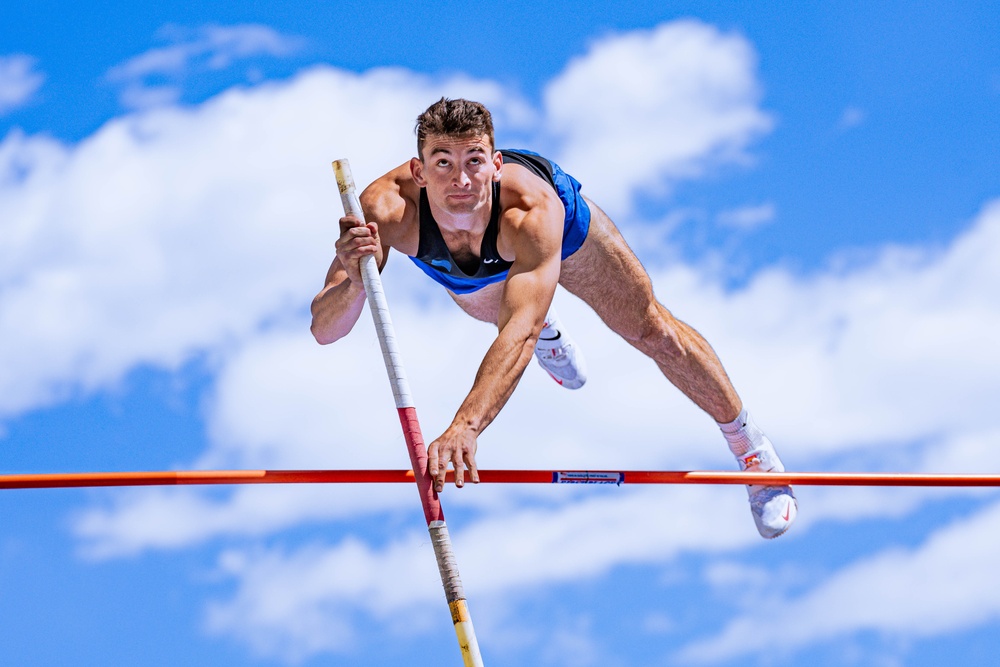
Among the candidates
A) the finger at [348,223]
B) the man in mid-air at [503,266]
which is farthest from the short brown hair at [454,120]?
the finger at [348,223]

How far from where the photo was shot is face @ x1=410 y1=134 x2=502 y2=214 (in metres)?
7.26

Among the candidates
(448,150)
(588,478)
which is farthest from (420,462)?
(448,150)

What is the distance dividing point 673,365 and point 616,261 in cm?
74

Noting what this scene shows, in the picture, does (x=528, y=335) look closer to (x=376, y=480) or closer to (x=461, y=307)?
(x=376, y=480)

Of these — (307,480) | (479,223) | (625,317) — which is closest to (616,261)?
(625,317)

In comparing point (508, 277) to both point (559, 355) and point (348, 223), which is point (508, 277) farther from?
point (559, 355)

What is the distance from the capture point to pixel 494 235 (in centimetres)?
753

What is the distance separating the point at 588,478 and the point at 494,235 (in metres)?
1.36

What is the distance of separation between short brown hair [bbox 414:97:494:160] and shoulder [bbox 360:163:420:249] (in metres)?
0.25

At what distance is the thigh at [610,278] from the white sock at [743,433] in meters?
0.82

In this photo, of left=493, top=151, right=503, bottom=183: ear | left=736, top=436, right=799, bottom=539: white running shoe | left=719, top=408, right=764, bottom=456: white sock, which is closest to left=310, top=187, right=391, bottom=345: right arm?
left=493, top=151, right=503, bottom=183: ear

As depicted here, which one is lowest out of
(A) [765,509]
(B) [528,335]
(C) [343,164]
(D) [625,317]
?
(A) [765,509]

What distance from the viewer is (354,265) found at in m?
6.94

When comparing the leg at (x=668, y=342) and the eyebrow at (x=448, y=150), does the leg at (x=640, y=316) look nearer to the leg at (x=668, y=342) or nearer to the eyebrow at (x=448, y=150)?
the leg at (x=668, y=342)
